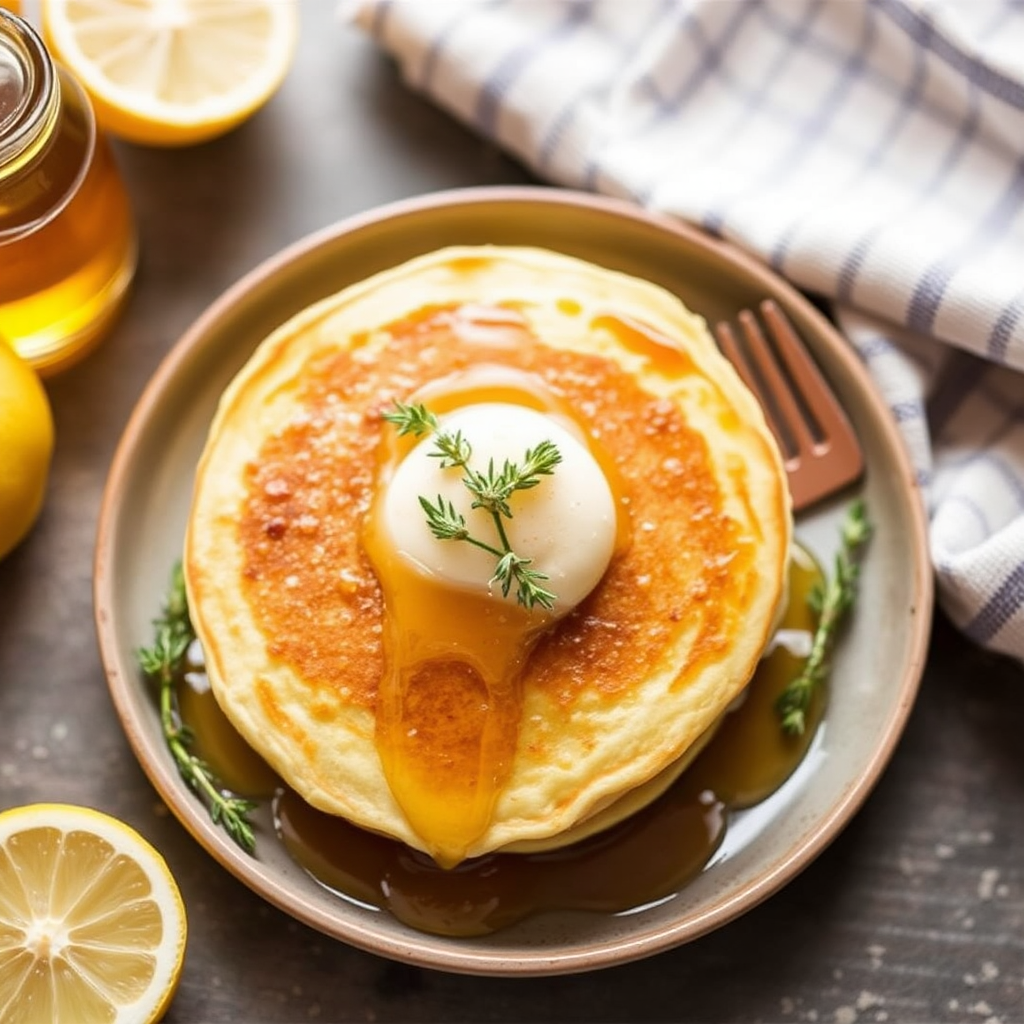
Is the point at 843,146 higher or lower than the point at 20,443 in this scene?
higher

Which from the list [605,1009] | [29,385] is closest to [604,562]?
[605,1009]

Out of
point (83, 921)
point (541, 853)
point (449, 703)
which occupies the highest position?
point (449, 703)

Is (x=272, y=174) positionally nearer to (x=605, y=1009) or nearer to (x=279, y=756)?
(x=279, y=756)

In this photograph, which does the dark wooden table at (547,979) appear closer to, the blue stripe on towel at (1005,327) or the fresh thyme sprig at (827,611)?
the fresh thyme sprig at (827,611)

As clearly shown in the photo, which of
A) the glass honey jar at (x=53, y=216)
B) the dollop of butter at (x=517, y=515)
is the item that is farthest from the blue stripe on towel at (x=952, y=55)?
→ the glass honey jar at (x=53, y=216)

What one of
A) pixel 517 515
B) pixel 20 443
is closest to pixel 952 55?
pixel 517 515

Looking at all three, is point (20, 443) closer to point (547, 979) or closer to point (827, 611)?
point (547, 979)
